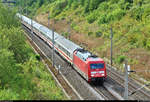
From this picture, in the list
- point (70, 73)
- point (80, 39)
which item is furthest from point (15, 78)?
point (80, 39)

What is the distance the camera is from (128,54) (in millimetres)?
36781

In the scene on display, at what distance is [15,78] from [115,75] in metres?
15.3

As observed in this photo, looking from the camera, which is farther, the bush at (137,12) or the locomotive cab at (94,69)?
the bush at (137,12)

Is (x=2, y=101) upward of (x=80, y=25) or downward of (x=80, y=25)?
downward

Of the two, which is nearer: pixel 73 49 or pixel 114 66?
pixel 73 49

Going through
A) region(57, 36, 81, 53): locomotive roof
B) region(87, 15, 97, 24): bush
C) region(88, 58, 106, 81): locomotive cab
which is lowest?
region(88, 58, 106, 81): locomotive cab

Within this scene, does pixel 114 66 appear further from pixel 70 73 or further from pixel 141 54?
pixel 70 73

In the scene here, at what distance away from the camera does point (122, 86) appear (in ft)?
89.9

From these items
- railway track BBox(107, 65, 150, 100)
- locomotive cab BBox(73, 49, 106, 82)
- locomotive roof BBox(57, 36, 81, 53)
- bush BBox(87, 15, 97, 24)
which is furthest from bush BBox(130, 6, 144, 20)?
locomotive cab BBox(73, 49, 106, 82)

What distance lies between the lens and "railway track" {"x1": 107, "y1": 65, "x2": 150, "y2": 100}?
23984mm

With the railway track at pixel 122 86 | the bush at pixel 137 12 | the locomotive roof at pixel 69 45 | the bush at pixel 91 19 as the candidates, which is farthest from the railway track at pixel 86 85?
the bush at pixel 91 19

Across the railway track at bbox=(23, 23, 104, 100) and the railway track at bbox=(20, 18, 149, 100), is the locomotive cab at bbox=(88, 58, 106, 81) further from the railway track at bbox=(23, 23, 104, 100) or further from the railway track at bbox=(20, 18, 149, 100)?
the railway track at bbox=(23, 23, 104, 100)

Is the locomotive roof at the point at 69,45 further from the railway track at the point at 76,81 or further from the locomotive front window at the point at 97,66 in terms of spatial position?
the locomotive front window at the point at 97,66

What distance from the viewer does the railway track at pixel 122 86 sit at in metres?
24.0
